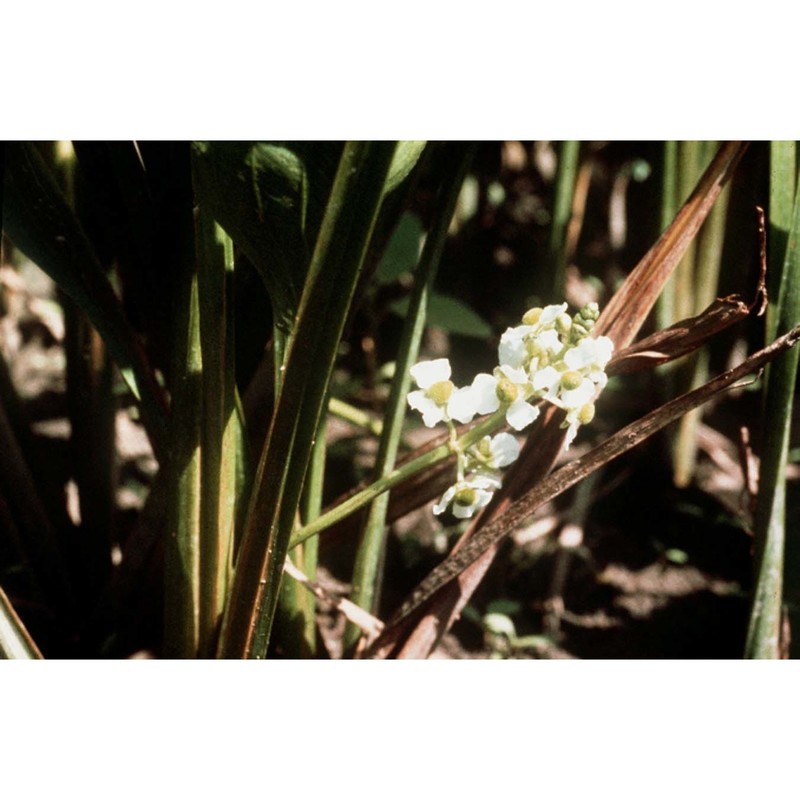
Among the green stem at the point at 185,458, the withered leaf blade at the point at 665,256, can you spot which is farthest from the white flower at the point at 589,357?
the green stem at the point at 185,458

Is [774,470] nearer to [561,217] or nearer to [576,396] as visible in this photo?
[576,396]

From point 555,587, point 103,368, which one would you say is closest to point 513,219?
point 555,587

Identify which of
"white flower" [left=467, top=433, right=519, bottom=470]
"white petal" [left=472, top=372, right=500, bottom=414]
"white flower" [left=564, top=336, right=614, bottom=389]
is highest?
"white flower" [left=564, top=336, right=614, bottom=389]

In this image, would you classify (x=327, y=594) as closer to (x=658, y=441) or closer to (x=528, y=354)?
(x=528, y=354)

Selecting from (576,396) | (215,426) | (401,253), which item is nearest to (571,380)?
(576,396)

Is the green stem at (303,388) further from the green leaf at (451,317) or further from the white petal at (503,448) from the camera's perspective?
the green leaf at (451,317)

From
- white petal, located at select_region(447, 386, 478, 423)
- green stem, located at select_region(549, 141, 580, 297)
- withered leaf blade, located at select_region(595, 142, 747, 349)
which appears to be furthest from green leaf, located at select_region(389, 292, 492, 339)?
white petal, located at select_region(447, 386, 478, 423)

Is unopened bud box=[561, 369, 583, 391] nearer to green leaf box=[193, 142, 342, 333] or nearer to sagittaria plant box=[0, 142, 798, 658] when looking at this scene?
sagittaria plant box=[0, 142, 798, 658]

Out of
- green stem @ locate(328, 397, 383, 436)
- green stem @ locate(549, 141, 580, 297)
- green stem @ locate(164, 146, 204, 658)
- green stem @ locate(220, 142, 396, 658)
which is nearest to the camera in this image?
green stem @ locate(220, 142, 396, 658)
